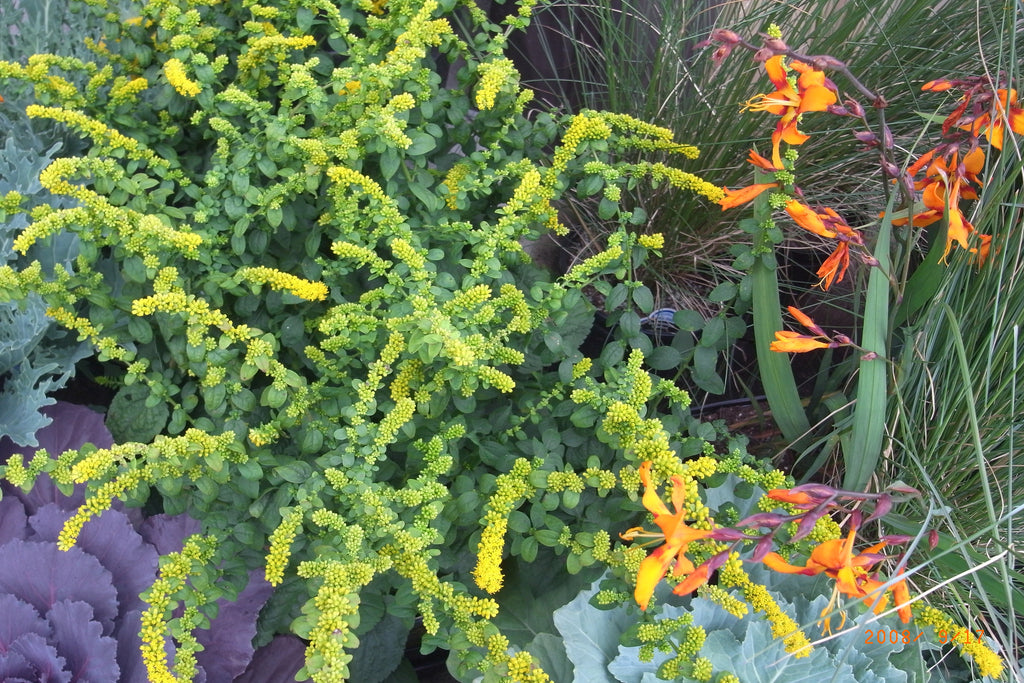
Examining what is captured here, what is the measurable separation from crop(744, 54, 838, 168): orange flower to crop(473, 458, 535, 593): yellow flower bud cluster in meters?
0.54

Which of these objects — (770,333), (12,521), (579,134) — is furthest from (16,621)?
(770,333)

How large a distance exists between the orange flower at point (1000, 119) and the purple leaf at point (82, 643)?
1388 mm

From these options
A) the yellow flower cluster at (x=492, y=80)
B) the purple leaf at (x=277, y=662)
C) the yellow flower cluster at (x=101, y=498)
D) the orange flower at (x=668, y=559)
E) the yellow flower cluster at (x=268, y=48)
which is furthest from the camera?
the purple leaf at (x=277, y=662)

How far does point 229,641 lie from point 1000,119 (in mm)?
1332

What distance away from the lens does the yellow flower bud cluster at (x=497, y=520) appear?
3.09 feet

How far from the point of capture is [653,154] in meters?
1.79

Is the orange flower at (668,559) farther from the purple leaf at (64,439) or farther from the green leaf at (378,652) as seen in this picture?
the purple leaf at (64,439)

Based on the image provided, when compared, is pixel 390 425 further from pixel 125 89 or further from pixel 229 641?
pixel 125 89

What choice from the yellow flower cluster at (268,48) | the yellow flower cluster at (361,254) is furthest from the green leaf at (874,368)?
the yellow flower cluster at (268,48)

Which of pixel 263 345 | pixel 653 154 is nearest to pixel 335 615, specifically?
pixel 263 345

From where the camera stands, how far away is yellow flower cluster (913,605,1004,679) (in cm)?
89

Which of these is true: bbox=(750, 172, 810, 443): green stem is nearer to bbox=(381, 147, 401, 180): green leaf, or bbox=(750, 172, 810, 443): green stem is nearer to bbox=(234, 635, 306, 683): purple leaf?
bbox=(381, 147, 401, 180): green leaf

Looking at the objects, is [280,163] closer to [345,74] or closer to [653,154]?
[345,74]

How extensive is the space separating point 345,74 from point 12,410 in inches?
31.2
